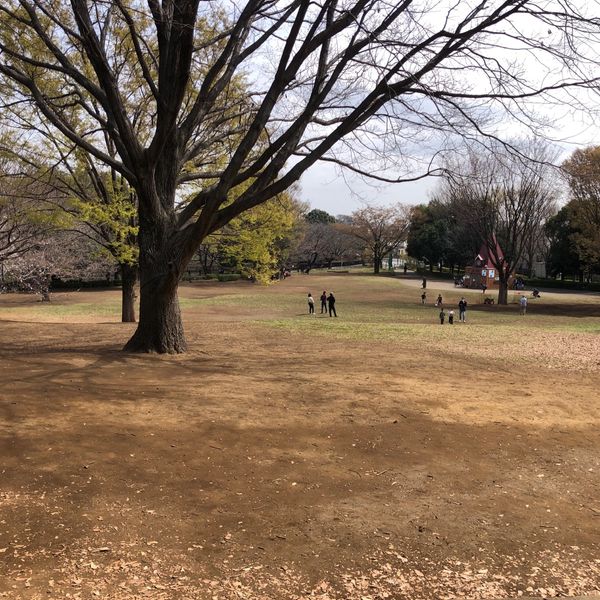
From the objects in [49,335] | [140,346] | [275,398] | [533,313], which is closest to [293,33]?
[275,398]

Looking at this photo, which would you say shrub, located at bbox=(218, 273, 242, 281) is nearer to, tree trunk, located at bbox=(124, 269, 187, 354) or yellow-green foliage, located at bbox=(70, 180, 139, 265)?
yellow-green foliage, located at bbox=(70, 180, 139, 265)

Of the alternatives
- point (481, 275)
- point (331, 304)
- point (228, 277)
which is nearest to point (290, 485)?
point (331, 304)

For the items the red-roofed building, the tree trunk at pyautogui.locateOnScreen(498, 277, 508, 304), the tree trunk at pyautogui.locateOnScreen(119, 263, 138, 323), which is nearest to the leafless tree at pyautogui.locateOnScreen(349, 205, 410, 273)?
the red-roofed building

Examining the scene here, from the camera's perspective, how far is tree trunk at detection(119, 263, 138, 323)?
22.0 meters

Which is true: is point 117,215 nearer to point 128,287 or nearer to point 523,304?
point 128,287

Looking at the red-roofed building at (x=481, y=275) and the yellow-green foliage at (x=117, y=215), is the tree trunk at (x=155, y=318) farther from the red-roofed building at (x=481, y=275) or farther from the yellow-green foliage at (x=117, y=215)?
the red-roofed building at (x=481, y=275)

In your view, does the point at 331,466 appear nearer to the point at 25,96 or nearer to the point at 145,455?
the point at 145,455

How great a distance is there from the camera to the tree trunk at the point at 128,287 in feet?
72.0

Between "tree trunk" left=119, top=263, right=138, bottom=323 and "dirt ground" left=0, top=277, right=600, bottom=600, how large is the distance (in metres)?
12.6

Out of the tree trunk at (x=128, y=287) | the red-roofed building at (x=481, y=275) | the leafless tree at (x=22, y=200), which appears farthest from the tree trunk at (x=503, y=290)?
the leafless tree at (x=22, y=200)

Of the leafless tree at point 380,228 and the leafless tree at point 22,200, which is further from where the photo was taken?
the leafless tree at point 380,228

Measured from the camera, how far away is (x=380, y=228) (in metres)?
86.4

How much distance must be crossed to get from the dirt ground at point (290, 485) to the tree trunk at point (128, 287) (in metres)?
12.6

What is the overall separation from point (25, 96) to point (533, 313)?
110ft
